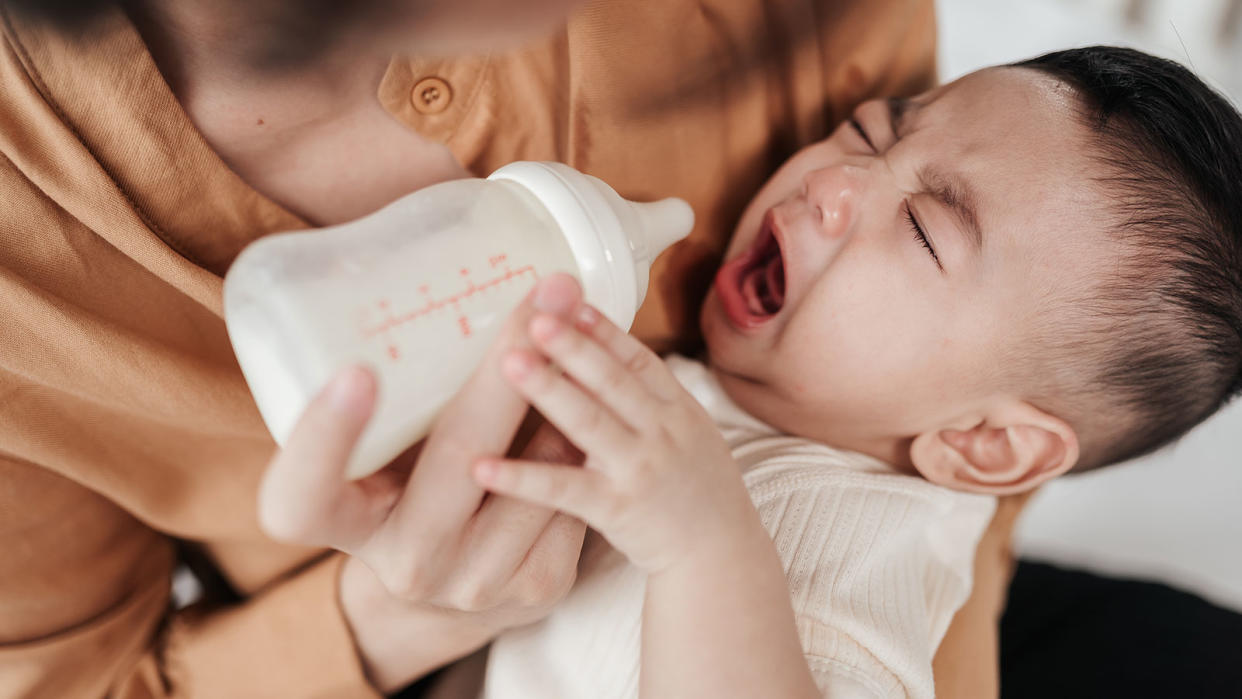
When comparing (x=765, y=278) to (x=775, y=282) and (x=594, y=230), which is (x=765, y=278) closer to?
(x=775, y=282)

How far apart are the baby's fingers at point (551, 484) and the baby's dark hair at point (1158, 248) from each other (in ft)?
1.75

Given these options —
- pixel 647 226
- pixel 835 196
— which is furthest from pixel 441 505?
pixel 835 196

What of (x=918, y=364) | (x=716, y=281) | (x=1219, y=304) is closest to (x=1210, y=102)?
(x=1219, y=304)

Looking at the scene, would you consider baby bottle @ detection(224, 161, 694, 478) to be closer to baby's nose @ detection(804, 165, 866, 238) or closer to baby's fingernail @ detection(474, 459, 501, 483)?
baby's fingernail @ detection(474, 459, 501, 483)

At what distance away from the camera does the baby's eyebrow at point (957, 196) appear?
0.83 meters

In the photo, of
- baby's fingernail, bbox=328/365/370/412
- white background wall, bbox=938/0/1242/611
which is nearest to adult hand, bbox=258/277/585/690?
baby's fingernail, bbox=328/365/370/412

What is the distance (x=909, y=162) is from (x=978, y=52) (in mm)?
1557

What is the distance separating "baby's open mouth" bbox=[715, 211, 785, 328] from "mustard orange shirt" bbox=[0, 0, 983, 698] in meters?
0.06

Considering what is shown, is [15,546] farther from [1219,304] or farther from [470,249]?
[1219,304]

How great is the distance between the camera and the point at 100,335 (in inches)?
25.1

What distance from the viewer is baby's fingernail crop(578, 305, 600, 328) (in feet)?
1.67

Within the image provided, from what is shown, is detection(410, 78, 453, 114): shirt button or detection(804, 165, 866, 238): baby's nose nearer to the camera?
detection(410, 78, 453, 114): shirt button

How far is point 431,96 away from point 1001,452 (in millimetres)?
666

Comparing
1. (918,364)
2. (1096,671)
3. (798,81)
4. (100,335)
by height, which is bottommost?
(1096,671)
